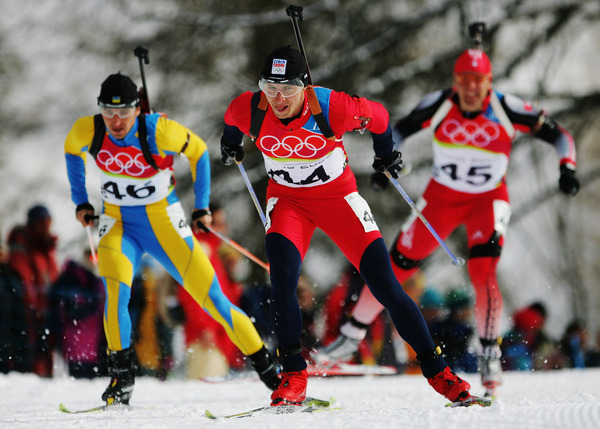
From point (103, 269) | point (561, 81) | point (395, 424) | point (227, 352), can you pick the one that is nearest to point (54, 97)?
point (227, 352)

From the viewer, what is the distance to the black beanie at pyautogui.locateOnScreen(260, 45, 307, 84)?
15.4 feet

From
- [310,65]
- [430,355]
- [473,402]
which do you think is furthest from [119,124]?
[310,65]

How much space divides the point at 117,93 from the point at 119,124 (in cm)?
20

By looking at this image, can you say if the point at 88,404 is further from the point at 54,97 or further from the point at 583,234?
the point at 583,234

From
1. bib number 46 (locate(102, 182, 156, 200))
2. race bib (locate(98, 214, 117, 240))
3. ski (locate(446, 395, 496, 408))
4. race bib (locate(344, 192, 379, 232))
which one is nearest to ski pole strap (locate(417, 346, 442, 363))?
ski (locate(446, 395, 496, 408))

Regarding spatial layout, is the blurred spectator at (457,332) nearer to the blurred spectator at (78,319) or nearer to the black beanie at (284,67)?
the blurred spectator at (78,319)

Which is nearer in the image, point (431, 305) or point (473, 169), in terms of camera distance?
point (473, 169)

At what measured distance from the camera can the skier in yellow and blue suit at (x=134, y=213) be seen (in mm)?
5574

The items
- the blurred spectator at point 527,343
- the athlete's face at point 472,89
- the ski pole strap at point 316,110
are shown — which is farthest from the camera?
the blurred spectator at point 527,343

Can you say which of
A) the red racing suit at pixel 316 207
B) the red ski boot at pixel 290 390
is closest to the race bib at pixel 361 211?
the red racing suit at pixel 316 207

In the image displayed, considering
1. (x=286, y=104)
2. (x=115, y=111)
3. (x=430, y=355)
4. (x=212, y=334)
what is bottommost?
(x=212, y=334)

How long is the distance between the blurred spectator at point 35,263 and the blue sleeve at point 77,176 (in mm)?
2129

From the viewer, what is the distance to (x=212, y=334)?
8.59 meters

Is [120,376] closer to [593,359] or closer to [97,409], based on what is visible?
[97,409]
